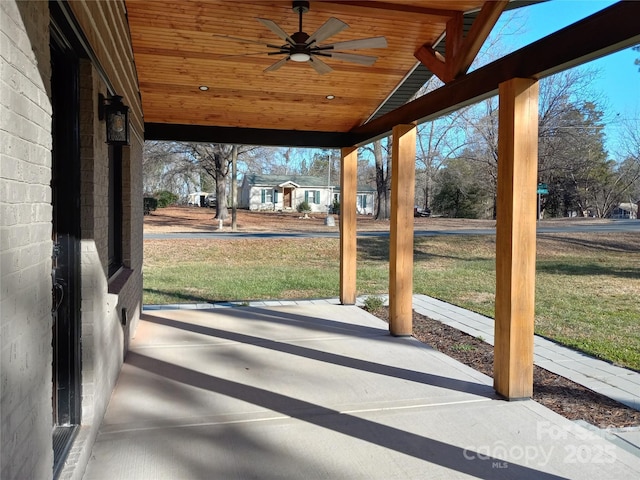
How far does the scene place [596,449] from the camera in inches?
115

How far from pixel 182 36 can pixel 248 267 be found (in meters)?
8.10

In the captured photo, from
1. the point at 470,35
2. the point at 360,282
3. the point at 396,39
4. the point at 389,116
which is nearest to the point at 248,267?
the point at 360,282

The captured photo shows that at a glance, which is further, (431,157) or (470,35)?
(431,157)

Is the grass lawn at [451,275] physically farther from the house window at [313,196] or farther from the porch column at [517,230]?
the house window at [313,196]

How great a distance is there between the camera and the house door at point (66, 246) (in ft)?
8.82

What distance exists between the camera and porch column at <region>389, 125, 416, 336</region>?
541 cm

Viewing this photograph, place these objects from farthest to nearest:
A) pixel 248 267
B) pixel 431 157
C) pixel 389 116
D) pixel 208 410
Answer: pixel 431 157, pixel 248 267, pixel 389 116, pixel 208 410

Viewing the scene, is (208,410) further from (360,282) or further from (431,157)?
(431,157)

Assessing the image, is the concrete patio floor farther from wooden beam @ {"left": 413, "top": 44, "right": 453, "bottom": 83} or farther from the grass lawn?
wooden beam @ {"left": 413, "top": 44, "right": 453, "bottom": 83}

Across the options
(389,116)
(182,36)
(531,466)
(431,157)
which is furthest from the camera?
(431,157)

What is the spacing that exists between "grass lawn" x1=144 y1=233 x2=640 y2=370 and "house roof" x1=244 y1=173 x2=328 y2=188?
22871mm

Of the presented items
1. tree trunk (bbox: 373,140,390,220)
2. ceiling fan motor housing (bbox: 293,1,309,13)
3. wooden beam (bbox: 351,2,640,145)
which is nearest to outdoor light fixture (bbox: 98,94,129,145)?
ceiling fan motor housing (bbox: 293,1,309,13)

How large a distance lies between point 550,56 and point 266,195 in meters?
36.5

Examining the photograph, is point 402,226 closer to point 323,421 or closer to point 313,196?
point 323,421
